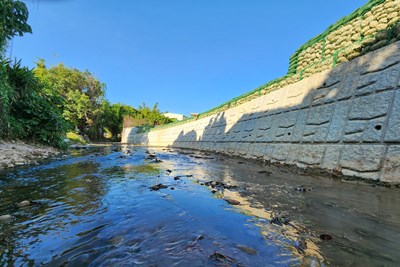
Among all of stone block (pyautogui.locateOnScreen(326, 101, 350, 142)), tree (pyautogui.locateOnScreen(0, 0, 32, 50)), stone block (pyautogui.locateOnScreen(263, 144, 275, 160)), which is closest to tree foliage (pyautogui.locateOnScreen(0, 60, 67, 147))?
tree (pyautogui.locateOnScreen(0, 0, 32, 50))

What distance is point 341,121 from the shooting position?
4.95m

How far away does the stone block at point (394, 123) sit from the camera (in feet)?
12.0

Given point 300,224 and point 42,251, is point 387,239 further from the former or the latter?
point 42,251

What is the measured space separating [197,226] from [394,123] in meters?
4.09

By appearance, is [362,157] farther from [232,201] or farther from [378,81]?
[232,201]

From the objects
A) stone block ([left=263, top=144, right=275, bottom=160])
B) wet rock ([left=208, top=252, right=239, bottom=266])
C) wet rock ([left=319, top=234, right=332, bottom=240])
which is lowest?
wet rock ([left=208, top=252, right=239, bottom=266])

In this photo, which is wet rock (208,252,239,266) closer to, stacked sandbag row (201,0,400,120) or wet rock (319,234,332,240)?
wet rock (319,234,332,240)

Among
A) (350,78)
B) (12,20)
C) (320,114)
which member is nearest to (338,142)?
(320,114)

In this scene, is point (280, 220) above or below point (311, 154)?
below

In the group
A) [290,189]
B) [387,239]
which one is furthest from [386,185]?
[387,239]

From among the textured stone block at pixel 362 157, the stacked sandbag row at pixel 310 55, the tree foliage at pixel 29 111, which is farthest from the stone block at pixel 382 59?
the tree foliage at pixel 29 111

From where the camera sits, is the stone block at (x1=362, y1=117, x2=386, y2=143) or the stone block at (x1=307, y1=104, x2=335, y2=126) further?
the stone block at (x1=307, y1=104, x2=335, y2=126)

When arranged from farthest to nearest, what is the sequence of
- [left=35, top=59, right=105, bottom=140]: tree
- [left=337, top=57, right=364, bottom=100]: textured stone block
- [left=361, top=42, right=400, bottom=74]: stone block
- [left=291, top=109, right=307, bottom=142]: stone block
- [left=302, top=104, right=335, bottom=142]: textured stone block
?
1. [left=35, top=59, right=105, bottom=140]: tree
2. [left=291, top=109, right=307, bottom=142]: stone block
3. [left=302, top=104, right=335, bottom=142]: textured stone block
4. [left=337, top=57, right=364, bottom=100]: textured stone block
5. [left=361, top=42, right=400, bottom=74]: stone block

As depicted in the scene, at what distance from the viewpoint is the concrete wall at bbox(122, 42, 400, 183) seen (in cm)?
387
